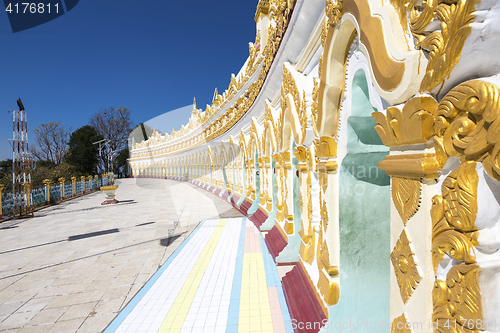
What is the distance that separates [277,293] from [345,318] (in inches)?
67.4

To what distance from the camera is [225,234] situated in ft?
23.4

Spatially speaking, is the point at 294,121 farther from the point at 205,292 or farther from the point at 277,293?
the point at 205,292

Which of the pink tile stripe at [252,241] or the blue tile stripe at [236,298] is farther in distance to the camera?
the pink tile stripe at [252,241]

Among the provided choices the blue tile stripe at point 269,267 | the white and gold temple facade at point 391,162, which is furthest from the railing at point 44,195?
the white and gold temple facade at point 391,162

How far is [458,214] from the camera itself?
37.3 inches

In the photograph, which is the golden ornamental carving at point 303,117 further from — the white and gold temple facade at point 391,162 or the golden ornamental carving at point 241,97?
the golden ornamental carving at point 241,97

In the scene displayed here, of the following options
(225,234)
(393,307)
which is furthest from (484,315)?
(225,234)

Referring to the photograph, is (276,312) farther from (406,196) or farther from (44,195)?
(44,195)

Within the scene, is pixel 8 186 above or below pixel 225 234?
above

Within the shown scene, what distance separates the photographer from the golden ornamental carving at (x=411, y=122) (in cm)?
107

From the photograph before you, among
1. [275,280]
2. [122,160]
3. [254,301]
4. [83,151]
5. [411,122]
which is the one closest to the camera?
[411,122]

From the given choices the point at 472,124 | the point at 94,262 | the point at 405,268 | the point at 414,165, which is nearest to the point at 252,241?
the point at 94,262

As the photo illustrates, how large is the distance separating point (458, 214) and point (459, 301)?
0.33 meters

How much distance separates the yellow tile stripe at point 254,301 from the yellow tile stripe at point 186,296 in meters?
0.76
